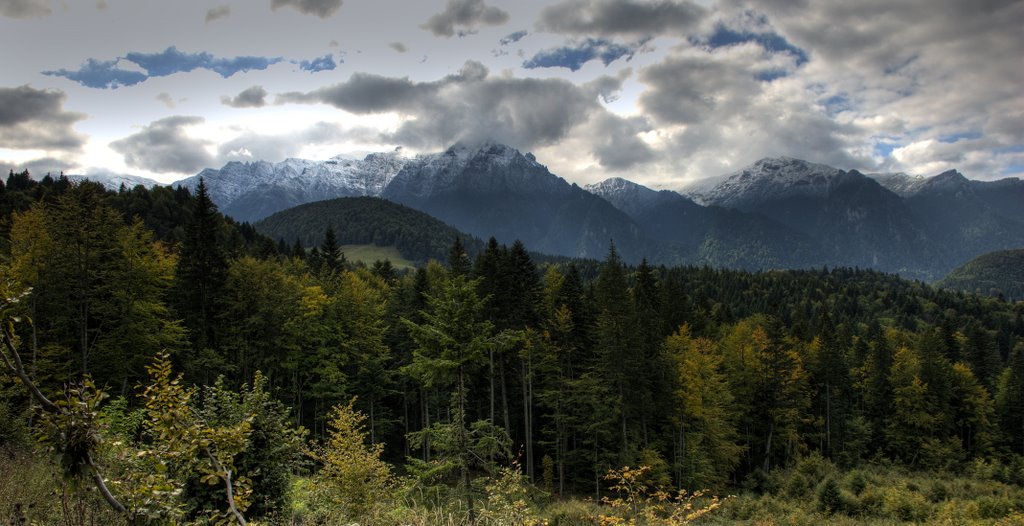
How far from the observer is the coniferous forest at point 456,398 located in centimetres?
1094

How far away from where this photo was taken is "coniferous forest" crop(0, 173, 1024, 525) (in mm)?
10938

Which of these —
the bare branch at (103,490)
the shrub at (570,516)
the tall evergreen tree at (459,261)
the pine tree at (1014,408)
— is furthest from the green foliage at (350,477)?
the pine tree at (1014,408)

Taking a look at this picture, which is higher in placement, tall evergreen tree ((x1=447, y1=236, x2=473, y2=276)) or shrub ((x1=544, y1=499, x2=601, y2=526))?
tall evergreen tree ((x1=447, y1=236, x2=473, y2=276))

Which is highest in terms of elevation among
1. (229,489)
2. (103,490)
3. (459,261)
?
(459,261)

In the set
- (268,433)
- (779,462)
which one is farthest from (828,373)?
(268,433)

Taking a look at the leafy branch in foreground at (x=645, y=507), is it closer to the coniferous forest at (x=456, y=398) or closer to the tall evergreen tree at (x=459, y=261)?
the coniferous forest at (x=456, y=398)

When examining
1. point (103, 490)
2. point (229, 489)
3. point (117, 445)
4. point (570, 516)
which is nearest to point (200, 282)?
point (570, 516)

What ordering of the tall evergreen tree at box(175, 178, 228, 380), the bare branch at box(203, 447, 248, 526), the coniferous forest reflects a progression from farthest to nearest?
the tall evergreen tree at box(175, 178, 228, 380)
the coniferous forest
the bare branch at box(203, 447, 248, 526)

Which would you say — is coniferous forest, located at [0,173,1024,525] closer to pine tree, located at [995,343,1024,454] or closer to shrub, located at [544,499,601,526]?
pine tree, located at [995,343,1024,454]

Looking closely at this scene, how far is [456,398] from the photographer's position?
902 inches

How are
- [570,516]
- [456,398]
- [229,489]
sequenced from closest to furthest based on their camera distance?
1. [229,489]
2. [456,398]
3. [570,516]

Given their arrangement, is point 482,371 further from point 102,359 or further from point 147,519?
point 147,519

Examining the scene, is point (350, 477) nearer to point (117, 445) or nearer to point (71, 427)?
point (117, 445)

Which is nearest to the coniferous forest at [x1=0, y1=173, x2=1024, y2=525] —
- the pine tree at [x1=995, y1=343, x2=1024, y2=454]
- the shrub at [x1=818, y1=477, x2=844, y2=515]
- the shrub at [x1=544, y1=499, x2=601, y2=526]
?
the shrub at [x1=818, y1=477, x2=844, y2=515]
